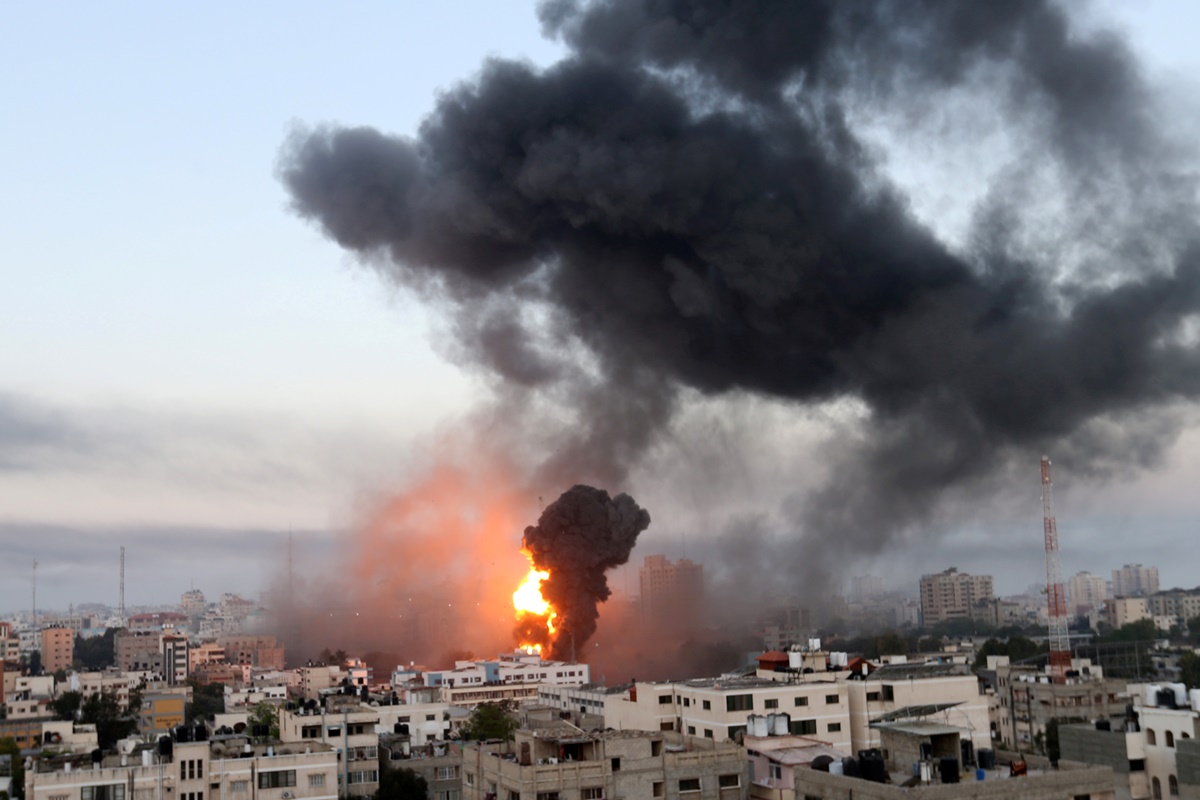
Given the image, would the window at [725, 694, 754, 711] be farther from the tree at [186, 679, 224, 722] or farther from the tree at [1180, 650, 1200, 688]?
the tree at [186, 679, 224, 722]

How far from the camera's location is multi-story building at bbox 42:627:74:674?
161125 millimetres

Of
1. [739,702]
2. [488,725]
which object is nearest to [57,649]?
[488,725]

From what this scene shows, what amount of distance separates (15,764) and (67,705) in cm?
3164

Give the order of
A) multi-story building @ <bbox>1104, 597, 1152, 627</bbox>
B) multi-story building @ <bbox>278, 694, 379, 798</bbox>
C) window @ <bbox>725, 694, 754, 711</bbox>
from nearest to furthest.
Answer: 1. window @ <bbox>725, 694, 754, 711</bbox>
2. multi-story building @ <bbox>278, 694, 379, 798</bbox>
3. multi-story building @ <bbox>1104, 597, 1152, 627</bbox>

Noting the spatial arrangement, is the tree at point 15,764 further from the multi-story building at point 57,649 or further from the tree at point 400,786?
the multi-story building at point 57,649

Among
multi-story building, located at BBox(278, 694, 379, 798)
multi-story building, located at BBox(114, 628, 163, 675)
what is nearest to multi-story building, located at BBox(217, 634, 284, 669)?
multi-story building, located at BBox(114, 628, 163, 675)

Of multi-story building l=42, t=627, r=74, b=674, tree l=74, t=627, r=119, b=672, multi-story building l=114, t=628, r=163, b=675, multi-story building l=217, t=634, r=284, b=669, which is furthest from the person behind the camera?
tree l=74, t=627, r=119, b=672

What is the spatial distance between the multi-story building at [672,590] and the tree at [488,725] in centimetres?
6276

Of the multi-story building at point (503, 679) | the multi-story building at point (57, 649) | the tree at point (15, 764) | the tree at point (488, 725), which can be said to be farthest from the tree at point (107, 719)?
the multi-story building at point (57, 649)

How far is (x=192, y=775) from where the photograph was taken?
31.5 m

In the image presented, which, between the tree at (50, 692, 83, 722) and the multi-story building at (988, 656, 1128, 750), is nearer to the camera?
the multi-story building at (988, 656, 1128, 750)

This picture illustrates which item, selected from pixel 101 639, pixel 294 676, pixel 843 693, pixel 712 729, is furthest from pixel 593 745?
pixel 101 639

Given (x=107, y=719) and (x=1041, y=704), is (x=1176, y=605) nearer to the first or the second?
(x=1041, y=704)

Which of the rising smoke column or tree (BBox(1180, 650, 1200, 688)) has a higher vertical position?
the rising smoke column
